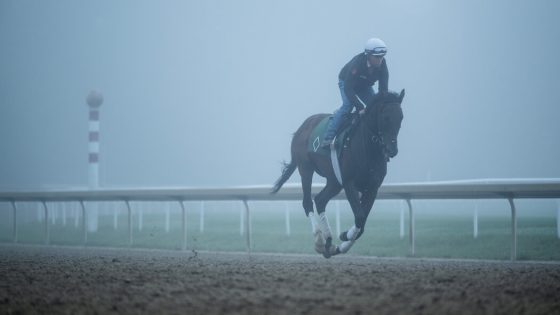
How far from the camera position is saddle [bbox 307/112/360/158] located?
934 centimetres

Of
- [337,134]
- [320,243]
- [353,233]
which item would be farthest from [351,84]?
[320,243]

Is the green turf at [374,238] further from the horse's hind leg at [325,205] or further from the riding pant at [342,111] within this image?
the riding pant at [342,111]

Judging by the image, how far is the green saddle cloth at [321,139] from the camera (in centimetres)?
942

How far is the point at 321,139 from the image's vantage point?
9.75m

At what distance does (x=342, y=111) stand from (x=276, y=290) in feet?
13.4

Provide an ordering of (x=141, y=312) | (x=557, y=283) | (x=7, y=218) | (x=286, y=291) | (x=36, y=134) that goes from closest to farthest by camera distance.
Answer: (x=141, y=312) < (x=286, y=291) < (x=557, y=283) < (x=7, y=218) < (x=36, y=134)

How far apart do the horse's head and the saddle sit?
1.00 ft

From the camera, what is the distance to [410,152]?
36.2 m

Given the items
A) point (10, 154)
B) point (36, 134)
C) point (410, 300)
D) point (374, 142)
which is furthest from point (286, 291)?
point (36, 134)

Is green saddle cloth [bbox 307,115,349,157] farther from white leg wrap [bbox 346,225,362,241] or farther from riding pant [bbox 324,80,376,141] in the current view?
white leg wrap [bbox 346,225,362,241]

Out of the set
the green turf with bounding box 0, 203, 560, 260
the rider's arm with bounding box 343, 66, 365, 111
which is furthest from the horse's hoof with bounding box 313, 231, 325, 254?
the green turf with bounding box 0, 203, 560, 260

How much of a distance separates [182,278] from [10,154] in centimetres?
4960

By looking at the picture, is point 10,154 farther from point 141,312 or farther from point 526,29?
point 141,312

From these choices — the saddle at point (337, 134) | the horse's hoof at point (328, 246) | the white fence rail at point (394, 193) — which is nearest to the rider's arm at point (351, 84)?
the saddle at point (337, 134)
